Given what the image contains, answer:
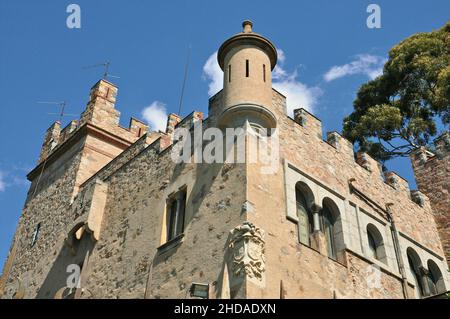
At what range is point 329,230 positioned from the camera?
12.5 metres

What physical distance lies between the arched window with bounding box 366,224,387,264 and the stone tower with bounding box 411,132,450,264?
161 inches

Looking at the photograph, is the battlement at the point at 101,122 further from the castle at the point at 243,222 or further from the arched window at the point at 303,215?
the arched window at the point at 303,215

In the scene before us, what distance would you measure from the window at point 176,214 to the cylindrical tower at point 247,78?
200cm

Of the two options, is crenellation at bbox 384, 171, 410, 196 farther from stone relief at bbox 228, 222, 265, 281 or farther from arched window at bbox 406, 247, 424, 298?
stone relief at bbox 228, 222, 265, 281

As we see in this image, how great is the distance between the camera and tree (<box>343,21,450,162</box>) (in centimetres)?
2539

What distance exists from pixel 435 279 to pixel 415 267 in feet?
2.86

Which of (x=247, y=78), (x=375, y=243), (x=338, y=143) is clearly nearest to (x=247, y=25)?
(x=247, y=78)

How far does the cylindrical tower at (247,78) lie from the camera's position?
11.7 m

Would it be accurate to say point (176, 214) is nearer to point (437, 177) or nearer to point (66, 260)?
point (66, 260)

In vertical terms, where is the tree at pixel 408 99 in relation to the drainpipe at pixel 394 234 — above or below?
above

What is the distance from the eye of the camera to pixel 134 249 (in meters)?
12.9

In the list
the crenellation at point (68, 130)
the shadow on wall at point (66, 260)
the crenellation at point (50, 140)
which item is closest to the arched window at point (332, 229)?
the shadow on wall at point (66, 260)

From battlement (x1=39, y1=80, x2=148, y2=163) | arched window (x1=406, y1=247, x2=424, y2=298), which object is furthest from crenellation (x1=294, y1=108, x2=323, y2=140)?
battlement (x1=39, y1=80, x2=148, y2=163)

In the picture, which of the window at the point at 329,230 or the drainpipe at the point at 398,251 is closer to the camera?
the window at the point at 329,230
